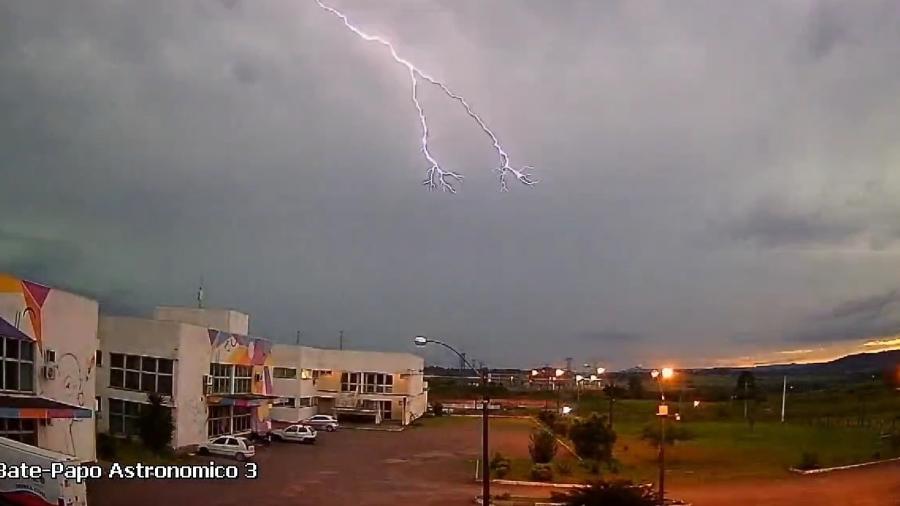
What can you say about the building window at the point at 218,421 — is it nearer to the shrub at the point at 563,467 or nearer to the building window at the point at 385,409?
the shrub at the point at 563,467

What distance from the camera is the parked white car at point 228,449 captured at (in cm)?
4878

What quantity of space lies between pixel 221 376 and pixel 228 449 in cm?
863

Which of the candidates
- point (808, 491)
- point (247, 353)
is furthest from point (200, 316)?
point (808, 491)

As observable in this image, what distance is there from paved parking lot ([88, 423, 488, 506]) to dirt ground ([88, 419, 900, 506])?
41 millimetres

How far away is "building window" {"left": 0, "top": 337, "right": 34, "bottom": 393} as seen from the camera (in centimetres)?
2752

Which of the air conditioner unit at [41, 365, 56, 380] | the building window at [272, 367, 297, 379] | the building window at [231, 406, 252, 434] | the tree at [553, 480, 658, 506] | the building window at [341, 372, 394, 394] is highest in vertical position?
the air conditioner unit at [41, 365, 56, 380]

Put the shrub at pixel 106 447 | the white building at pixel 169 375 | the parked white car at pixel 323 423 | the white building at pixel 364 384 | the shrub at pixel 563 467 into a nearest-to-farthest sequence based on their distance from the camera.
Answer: the shrub at pixel 106 447 → the shrub at pixel 563 467 → the white building at pixel 169 375 → the parked white car at pixel 323 423 → the white building at pixel 364 384

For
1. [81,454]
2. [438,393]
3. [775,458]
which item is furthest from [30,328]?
[438,393]

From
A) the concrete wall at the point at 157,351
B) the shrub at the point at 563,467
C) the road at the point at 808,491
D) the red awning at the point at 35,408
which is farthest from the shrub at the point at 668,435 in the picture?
the red awning at the point at 35,408

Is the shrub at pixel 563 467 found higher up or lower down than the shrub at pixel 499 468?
lower down

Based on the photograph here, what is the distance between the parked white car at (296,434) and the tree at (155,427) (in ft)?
60.4

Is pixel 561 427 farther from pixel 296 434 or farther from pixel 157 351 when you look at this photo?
pixel 157 351

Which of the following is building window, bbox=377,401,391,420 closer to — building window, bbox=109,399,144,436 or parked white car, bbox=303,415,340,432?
parked white car, bbox=303,415,340,432

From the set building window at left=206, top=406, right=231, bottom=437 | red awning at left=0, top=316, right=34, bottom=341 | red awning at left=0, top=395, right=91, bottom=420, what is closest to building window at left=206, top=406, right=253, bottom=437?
building window at left=206, top=406, right=231, bottom=437
